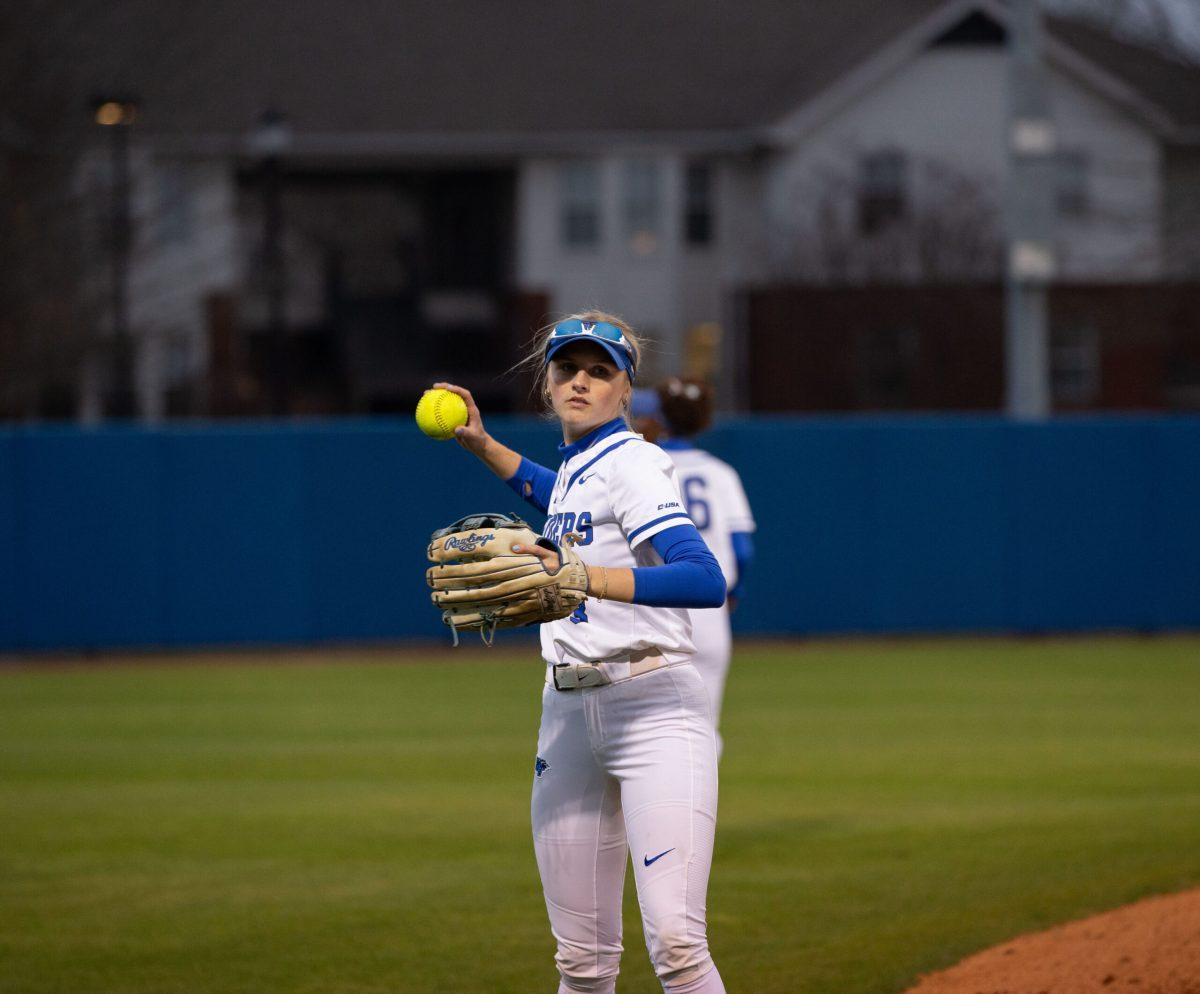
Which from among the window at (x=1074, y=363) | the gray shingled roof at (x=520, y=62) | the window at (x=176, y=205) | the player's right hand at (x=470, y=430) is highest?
the gray shingled roof at (x=520, y=62)

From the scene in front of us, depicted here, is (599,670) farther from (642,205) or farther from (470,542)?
(642,205)

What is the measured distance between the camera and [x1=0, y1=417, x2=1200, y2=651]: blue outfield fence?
1745cm

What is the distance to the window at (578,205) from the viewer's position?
36906 mm

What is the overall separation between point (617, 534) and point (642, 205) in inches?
1291

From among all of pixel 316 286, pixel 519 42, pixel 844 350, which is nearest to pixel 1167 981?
pixel 844 350

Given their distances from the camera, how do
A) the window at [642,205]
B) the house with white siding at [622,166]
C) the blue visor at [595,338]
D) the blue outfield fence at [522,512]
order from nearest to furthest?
the blue visor at [595,338] → the blue outfield fence at [522,512] → the house with white siding at [622,166] → the window at [642,205]

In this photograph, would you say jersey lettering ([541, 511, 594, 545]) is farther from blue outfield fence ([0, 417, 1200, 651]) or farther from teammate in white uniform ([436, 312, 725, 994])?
blue outfield fence ([0, 417, 1200, 651])

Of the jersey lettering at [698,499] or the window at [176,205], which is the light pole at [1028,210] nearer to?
the jersey lettering at [698,499]

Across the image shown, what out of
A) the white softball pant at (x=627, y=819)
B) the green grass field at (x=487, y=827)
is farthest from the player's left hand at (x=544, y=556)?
the green grass field at (x=487, y=827)

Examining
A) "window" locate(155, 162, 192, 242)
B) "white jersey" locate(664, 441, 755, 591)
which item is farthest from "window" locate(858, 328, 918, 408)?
"white jersey" locate(664, 441, 755, 591)

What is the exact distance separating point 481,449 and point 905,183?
1281 inches

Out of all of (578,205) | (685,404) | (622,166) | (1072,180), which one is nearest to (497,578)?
(685,404)

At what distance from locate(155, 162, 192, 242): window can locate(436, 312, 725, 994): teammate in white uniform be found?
3184 centimetres

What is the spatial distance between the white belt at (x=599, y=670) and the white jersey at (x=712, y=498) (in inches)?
143
